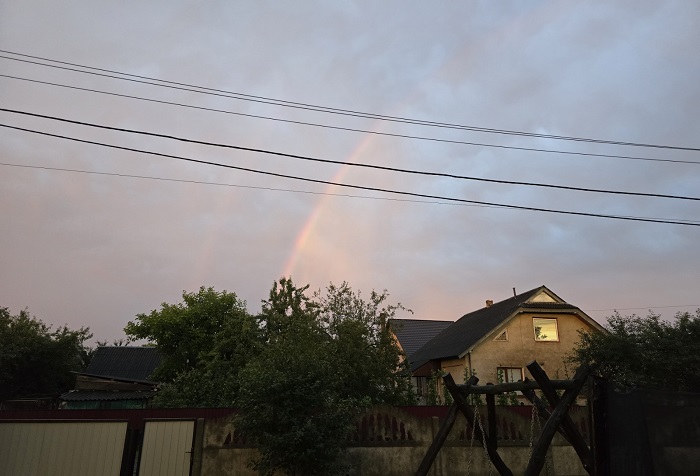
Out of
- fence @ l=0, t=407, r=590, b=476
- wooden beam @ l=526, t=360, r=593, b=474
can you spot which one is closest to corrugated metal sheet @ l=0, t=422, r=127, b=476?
fence @ l=0, t=407, r=590, b=476

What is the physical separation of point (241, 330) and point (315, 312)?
704 centimetres

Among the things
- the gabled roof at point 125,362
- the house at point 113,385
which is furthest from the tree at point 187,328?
the gabled roof at point 125,362

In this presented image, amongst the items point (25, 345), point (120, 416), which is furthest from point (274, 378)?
point (25, 345)

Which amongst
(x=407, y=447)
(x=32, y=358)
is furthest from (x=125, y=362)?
(x=407, y=447)

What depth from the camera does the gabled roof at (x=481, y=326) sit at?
2728 centimetres

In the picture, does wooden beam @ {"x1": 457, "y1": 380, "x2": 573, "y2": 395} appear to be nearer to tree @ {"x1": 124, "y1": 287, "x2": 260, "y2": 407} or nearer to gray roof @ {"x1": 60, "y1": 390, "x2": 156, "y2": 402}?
tree @ {"x1": 124, "y1": 287, "x2": 260, "y2": 407}

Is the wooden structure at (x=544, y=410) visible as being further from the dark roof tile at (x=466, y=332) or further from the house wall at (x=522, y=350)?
the house wall at (x=522, y=350)

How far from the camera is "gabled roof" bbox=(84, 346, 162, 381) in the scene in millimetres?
42688

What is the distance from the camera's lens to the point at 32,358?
3891cm

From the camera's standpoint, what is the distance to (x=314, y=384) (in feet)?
34.9

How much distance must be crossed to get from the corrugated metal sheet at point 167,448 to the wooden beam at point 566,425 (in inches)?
312

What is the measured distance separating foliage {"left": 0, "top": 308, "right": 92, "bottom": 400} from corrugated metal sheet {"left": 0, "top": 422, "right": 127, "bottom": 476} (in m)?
31.4

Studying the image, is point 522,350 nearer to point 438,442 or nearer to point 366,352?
point 366,352

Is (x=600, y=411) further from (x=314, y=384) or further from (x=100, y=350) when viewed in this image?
(x=100, y=350)
